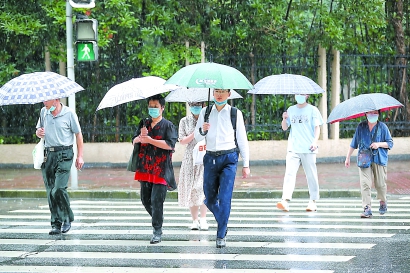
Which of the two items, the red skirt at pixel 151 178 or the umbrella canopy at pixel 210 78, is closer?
the umbrella canopy at pixel 210 78

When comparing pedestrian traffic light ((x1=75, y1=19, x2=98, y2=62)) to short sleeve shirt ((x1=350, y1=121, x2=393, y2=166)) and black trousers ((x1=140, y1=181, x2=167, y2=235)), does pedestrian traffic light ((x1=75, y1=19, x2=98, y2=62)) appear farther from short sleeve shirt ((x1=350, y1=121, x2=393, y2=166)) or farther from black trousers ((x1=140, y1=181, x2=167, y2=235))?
black trousers ((x1=140, y1=181, x2=167, y2=235))

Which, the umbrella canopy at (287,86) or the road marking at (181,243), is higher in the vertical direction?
the umbrella canopy at (287,86)

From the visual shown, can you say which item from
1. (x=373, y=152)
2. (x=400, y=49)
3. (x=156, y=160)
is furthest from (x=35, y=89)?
(x=400, y=49)

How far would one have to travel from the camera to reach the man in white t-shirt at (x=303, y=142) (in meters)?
12.2

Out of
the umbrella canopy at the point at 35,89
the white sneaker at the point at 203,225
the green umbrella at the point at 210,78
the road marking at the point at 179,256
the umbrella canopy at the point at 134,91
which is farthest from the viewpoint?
the white sneaker at the point at 203,225

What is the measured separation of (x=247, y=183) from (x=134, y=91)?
719 centimetres

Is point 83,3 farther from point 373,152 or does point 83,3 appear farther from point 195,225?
point 373,152

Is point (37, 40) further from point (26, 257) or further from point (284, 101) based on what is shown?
point (26, 257)

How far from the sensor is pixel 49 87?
978 centimetres

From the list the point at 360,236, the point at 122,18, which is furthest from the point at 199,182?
the point at 122,18

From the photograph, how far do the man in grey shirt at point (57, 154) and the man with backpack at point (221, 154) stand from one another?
72.2 inches

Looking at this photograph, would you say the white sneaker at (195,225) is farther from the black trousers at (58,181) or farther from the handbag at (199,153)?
the black trousers at (58,181)

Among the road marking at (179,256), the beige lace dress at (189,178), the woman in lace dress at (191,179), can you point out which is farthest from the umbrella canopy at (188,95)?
the road marking at (179,256)

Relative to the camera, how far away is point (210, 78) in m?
8.79
